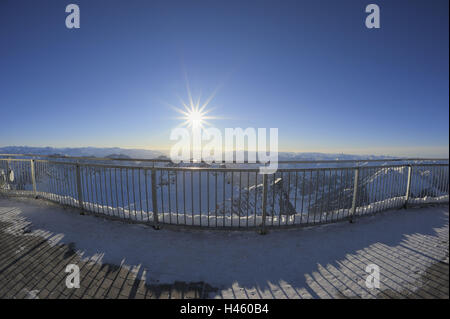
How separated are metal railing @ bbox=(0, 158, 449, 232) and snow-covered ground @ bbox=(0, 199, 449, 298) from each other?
27 centimetres

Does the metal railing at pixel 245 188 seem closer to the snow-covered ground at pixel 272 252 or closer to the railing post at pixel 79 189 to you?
the railing post at pixel 79 189

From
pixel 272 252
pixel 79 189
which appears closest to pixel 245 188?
pixel 272 252

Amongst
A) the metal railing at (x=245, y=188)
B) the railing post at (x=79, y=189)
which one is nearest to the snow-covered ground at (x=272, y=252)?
the metal railing at (x=245, y=188)

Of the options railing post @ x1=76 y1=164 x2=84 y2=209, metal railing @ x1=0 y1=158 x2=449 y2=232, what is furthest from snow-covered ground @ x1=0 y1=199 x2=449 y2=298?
railing post @ x1=76 y1=164 x2=84 y2=209

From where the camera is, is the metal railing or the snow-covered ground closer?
the snow-covered ground

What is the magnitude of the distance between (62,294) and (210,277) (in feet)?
6.54

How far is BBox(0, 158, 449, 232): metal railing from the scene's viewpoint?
3.75 m

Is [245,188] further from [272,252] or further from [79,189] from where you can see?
[79,189]

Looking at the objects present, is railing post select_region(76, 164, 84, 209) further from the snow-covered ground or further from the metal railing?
the snow-covered ground

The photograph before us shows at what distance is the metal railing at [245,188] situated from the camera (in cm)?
375

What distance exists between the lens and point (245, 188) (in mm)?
5301

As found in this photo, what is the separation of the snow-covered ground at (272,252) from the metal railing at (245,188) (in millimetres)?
271

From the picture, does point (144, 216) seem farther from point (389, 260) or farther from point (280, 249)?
point (389, 260)
